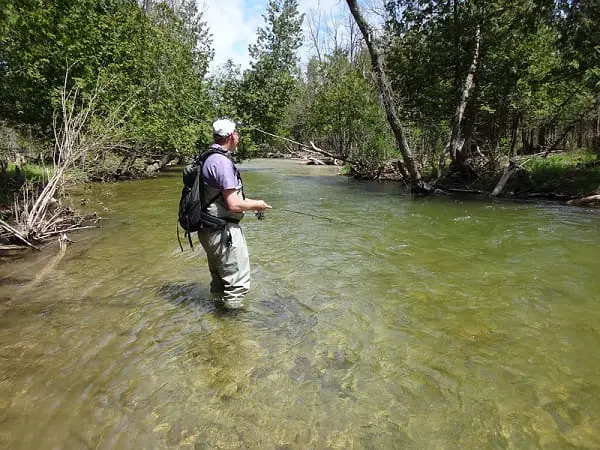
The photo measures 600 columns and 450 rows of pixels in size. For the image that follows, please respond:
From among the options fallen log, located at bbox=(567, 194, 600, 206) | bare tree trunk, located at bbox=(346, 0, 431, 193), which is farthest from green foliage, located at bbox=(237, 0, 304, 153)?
fallen log, located at bbox=(567, 194, 600, 206)

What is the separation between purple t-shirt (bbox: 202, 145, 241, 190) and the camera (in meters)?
4.45

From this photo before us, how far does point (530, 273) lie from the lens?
6.58 meters

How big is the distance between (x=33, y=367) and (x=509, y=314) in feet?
16.2

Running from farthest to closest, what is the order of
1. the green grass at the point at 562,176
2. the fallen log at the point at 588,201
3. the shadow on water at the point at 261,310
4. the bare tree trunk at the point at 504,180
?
the bare tree trunk at the point at 504,180 → the green grass at the point at 562,176 → the fallen log at the point at 588,201 → the shadow on water at the point at 261,310

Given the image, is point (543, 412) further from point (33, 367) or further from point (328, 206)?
point (328, 206)

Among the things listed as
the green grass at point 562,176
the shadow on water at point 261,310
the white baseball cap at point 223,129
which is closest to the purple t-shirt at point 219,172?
the white baseball cap at point 223,129

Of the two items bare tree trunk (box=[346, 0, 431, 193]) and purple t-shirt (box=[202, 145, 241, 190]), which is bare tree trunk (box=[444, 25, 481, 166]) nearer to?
bare tree trunk (box=[346, 0, 431, 193])

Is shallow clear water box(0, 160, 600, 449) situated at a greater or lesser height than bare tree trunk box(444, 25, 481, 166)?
lesser

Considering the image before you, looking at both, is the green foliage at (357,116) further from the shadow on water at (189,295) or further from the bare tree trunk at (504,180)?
the shadow on water at (189,295)

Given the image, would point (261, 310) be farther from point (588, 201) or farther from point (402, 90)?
point (402, 90)

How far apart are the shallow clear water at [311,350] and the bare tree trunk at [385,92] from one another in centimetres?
854

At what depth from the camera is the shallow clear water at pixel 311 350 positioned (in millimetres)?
3051

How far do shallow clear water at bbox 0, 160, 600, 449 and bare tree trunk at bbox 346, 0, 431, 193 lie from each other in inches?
336

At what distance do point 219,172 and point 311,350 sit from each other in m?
2.01
